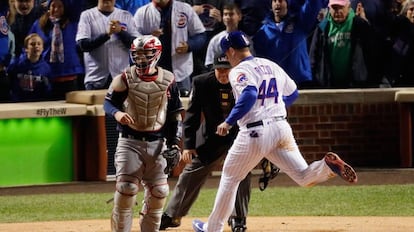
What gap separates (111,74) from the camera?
577 inches

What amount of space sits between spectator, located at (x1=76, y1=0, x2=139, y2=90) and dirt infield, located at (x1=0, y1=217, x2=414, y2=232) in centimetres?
340

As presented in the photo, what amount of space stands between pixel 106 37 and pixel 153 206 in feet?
17.2

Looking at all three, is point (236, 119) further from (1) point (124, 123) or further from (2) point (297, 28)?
(2) point (297, 28)

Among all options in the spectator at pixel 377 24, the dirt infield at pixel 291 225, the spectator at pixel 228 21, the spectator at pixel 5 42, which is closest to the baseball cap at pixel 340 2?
the spectator at pixel 377 24

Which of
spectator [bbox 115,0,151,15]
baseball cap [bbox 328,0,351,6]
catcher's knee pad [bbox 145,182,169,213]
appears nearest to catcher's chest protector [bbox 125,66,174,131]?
catcher's knee pad [bbox 145,182,169,213]

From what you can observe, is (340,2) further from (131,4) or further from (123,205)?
(123,205)

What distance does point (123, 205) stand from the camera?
9211 millimetres

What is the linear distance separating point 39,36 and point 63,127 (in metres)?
1.20

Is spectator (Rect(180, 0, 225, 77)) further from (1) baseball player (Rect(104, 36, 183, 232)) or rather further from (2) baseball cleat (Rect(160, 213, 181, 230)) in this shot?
(1) baseball player (Rect(104, 36, 183, 232))

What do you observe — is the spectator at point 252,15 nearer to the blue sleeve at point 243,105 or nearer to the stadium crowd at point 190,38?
the stadium crowd at point 190,38

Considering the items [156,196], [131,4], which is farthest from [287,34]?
[156,196]

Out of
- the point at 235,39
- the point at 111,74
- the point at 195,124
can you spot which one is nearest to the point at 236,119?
the point at 235,39

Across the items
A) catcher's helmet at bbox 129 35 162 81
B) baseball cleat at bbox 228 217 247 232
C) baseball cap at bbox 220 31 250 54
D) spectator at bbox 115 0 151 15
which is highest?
baseball cap at bbox 220 31 250 54

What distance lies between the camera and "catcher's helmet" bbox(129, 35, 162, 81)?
9.32 meters
